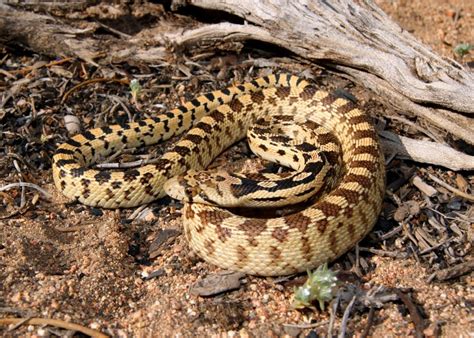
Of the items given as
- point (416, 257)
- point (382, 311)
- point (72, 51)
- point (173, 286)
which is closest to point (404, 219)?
point (416, 257)

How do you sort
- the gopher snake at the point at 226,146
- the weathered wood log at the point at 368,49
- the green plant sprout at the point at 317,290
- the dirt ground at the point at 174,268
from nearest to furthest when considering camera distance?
the green plant sprout at the point at 317,290
the dirt ground at the point at 174,268
the gopher snake at the point at 226,146
the weathered wood log at the point at 368,49

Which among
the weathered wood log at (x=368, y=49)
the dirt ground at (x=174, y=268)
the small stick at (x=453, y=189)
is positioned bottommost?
the dirt ground at (x=174, y=268)

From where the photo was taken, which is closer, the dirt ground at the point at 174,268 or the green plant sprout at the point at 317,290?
the green plant sprout at the point at 317,290

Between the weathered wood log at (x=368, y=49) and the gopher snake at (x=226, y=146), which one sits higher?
the weathered wood log at (x=368, y=49)

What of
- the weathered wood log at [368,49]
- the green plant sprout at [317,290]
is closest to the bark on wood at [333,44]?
the weathered wood log at [368,49]

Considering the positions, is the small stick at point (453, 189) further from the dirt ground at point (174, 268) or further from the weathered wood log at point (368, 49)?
the weathered wood log at point (368, 49)

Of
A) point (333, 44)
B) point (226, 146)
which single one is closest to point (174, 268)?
point (226, 146)

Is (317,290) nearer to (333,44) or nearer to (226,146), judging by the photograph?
(226,146)

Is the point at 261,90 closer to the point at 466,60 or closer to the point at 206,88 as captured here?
the point at 206,88
